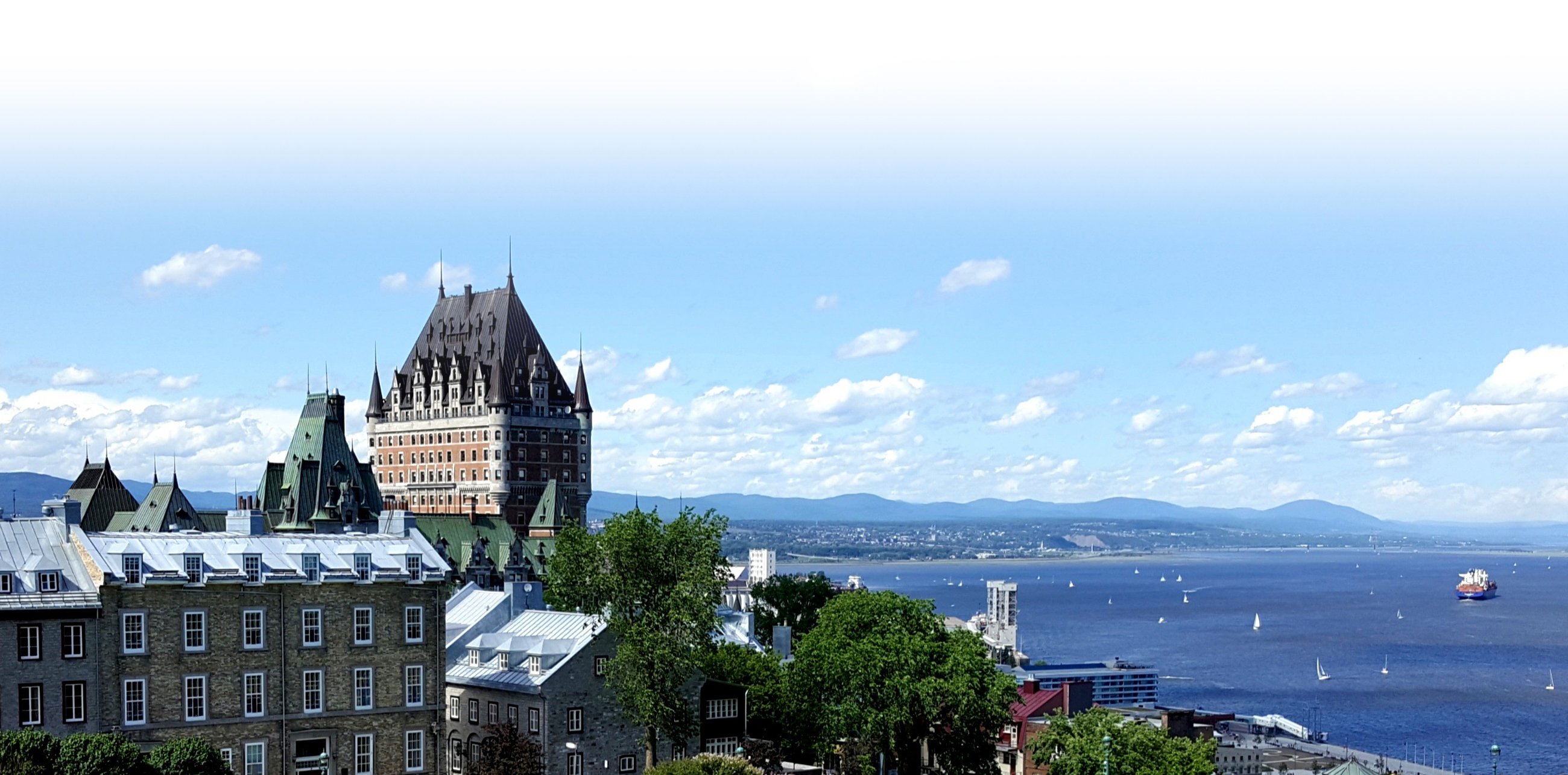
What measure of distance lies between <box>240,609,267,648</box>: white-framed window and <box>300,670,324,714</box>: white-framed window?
8.19 feet

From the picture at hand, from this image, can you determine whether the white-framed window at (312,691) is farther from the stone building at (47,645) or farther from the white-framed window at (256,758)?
the stone building at (47,645)

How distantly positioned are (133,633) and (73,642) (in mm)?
2505

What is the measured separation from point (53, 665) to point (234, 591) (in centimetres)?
822

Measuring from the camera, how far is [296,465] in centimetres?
16475

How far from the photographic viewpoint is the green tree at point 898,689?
293ft

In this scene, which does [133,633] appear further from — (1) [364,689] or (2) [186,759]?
(1) [364,689]

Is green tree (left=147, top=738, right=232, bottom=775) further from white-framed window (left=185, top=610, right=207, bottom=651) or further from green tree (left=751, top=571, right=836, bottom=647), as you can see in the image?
green tree (left=751, top=571, right=836, bottom=647)

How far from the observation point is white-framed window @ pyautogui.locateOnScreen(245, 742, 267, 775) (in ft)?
248

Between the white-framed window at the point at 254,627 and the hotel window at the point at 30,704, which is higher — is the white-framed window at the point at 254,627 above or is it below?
above

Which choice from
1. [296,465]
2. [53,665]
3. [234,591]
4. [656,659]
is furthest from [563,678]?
[296,465]

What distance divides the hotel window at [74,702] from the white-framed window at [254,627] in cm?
704

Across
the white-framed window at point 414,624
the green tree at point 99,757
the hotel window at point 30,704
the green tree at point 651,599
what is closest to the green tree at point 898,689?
the green tree at point 651,599

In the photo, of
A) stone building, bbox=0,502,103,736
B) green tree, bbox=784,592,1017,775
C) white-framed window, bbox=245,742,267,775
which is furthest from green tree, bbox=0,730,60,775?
green tree, bbox=784,592,1017,775

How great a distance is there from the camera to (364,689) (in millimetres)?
79062
